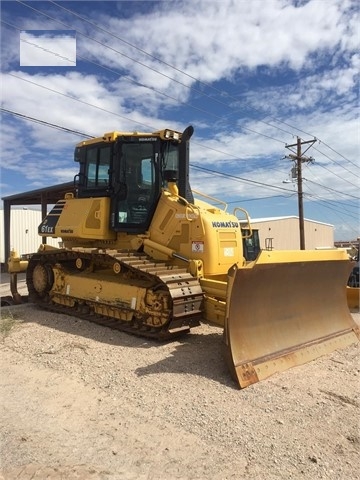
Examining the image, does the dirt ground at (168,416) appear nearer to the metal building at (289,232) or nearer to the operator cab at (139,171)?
the operator cab at (139,171)

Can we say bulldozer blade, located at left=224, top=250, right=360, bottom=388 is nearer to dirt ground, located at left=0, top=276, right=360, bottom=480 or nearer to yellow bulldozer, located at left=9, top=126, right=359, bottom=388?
yellow bulldozer, located at left=9, top=126, right=359, bottom=388

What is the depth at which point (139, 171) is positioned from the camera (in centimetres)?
746

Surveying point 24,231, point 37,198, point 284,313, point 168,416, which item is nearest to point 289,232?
point 24,231

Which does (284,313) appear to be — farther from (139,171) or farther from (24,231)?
(24,231)

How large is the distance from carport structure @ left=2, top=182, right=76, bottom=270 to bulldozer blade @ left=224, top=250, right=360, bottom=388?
540 inches

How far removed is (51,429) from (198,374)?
5.64ft

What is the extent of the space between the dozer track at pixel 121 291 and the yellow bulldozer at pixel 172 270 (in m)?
0.02

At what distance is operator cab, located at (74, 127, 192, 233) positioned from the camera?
7328mm

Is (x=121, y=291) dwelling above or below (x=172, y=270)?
below

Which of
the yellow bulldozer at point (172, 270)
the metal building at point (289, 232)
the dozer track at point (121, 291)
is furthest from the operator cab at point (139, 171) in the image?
the metal building at point (289, 232)

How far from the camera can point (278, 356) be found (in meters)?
4.91

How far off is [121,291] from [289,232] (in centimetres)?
3743

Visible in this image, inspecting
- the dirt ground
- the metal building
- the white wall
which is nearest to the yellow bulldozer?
the dirt ground

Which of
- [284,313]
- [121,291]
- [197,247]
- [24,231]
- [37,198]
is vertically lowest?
[284,313]
